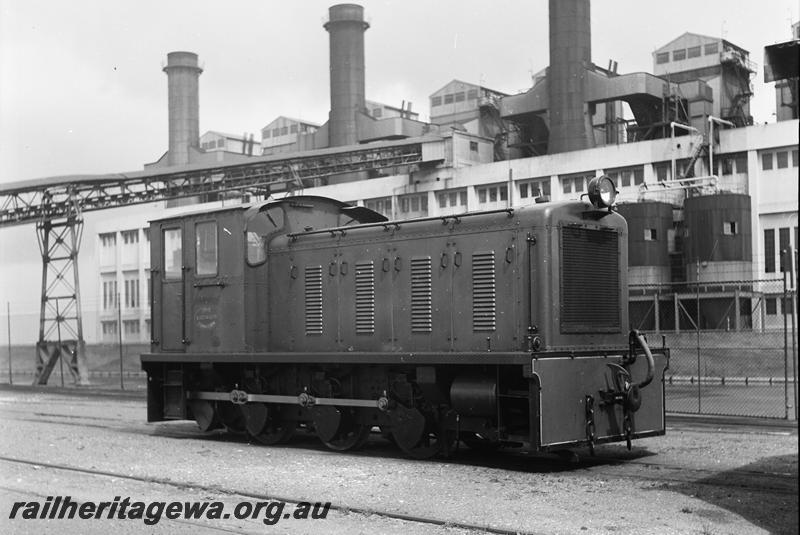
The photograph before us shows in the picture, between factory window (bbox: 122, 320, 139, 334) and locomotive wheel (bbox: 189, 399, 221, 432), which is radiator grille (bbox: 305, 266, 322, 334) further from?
factory window (bbox: 122, 320, 139, 334)

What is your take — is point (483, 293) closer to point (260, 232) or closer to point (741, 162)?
point (260, 232)

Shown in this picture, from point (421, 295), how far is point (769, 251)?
37.4 meters

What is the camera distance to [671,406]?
20875 mm

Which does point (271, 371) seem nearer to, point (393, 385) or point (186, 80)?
point (393, 385)

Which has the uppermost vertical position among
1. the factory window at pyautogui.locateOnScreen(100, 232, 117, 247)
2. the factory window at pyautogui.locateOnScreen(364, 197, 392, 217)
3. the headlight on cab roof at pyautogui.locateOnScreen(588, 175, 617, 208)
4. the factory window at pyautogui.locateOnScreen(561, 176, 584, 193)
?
the factory window at pyautogui.locateOnScreen(561, 176, 584, 193)

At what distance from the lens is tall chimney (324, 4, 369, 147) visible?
63.2m

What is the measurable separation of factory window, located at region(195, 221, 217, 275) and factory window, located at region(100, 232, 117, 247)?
56632 mm

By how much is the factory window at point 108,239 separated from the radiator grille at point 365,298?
5913 cm

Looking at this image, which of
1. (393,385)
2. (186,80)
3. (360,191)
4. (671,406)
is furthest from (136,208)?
(393,385)

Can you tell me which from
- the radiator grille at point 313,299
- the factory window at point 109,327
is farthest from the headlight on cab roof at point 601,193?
the factory window at point 109,327

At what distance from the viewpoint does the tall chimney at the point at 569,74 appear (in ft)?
173

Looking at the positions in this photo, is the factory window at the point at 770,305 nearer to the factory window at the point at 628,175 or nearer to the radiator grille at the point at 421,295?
the factory window at the point at 628,175

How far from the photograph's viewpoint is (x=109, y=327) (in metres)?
64.6

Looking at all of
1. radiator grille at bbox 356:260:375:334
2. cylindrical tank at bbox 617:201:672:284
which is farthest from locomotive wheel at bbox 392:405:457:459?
cylindrical tank at bbox 617:201:672:284
